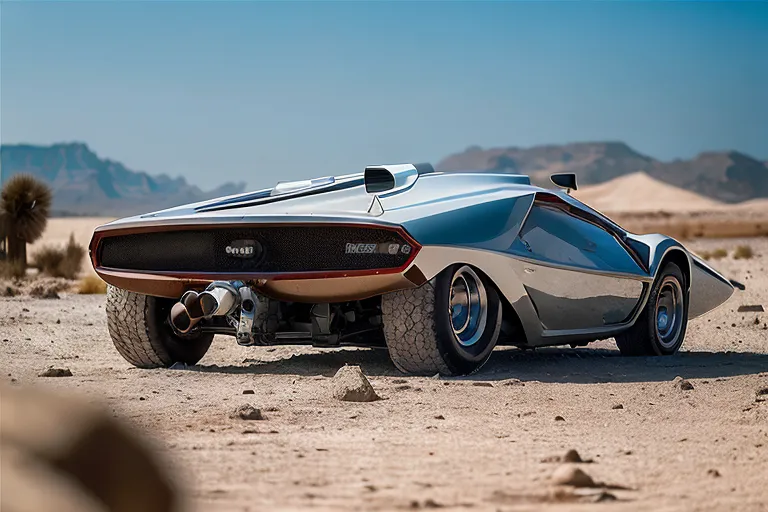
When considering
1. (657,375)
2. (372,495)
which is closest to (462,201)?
(657,375)

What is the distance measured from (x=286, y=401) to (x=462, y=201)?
210cm

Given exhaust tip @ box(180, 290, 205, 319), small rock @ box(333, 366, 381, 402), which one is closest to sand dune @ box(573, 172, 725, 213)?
exhaust tip @ box(180, 290, 205, 319)

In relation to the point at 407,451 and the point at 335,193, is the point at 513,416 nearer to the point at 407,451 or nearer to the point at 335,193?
the point at 407,451

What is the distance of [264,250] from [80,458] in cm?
559

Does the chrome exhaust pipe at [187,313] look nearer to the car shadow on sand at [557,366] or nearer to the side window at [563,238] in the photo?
the car shadow on sand at [557,366]

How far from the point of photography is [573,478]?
4.56m

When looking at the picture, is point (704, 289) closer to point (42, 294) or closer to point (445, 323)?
point (445, 323)

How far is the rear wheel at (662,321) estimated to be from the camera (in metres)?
10.4

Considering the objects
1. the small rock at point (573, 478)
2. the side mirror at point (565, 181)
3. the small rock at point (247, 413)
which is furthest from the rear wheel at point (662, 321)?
the small rock at point (573, 478)

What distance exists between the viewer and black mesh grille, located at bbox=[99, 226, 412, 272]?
26.6 feet

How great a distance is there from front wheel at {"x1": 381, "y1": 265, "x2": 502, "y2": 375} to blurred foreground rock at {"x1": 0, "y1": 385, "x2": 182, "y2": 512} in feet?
16.8

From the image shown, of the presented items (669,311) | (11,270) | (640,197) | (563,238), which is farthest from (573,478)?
(640,197)

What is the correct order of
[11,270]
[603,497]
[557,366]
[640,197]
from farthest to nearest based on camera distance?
[640,197] < [11,270] < [557,366] < [603,497]

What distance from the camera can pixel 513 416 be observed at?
6816 mm
